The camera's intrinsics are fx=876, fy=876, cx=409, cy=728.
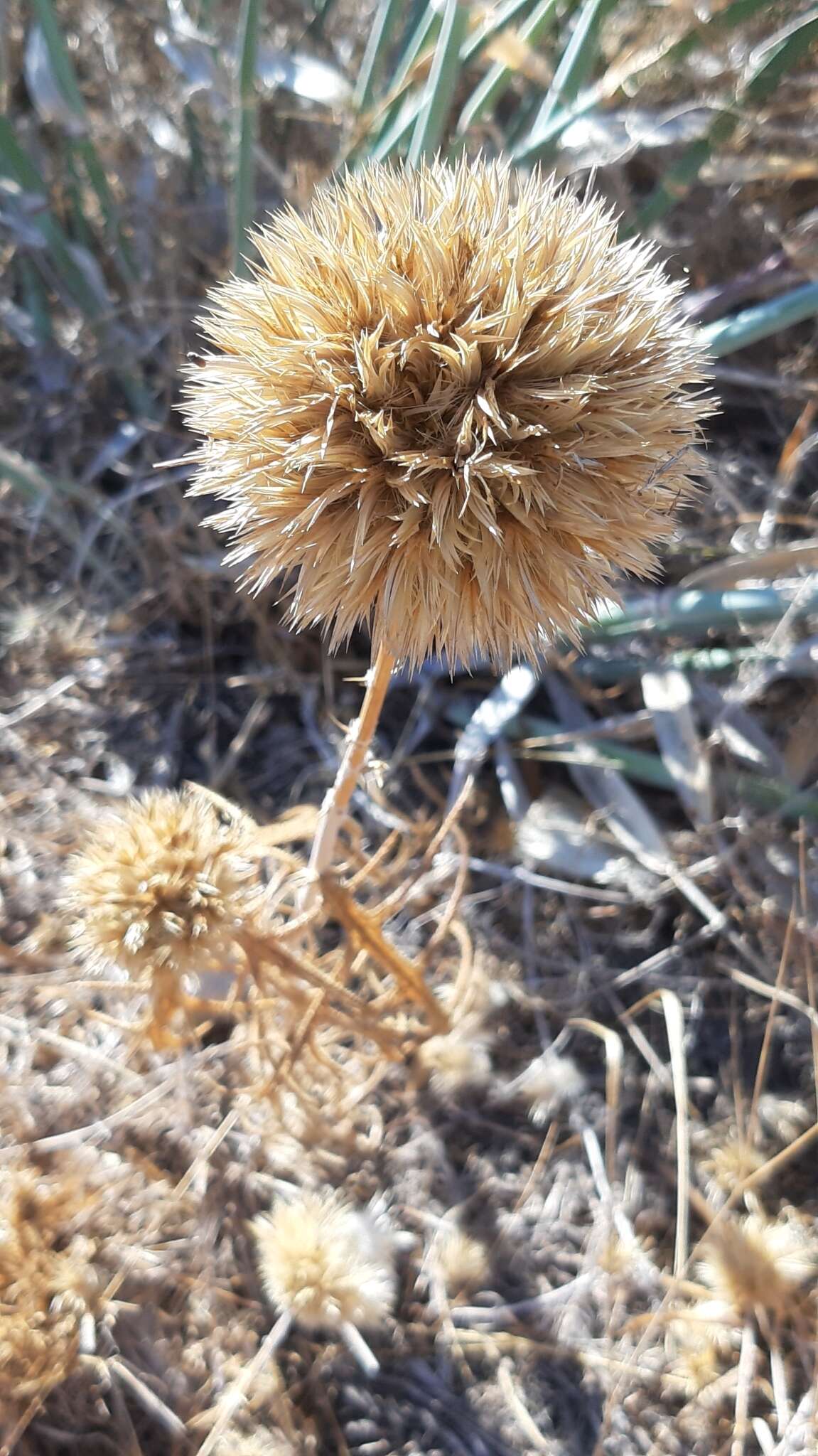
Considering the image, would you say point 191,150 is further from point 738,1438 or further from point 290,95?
point 738,1438

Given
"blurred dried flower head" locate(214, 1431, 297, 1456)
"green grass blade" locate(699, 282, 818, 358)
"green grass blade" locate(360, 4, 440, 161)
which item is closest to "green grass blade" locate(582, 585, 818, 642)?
"green grass blade" locate(699, 282, 818, 358)

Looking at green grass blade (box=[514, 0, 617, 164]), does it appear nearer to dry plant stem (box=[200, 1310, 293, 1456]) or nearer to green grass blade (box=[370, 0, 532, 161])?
green grass blade (box=[370, 0, 532, 161])

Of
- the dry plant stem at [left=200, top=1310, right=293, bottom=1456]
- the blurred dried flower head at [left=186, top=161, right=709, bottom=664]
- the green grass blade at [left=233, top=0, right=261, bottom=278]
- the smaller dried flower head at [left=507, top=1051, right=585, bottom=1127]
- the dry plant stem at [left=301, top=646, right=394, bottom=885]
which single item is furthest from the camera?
the smaller dried flower head at [left=507, top=1051, right=585, bottom=1127]

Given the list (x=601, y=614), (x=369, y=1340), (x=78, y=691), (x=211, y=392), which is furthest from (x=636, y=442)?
(x=78, y=691)

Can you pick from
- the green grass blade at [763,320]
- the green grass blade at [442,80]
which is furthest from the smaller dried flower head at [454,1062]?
the green grass blade at [442,80]

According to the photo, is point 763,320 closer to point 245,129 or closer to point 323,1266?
point 245,129
